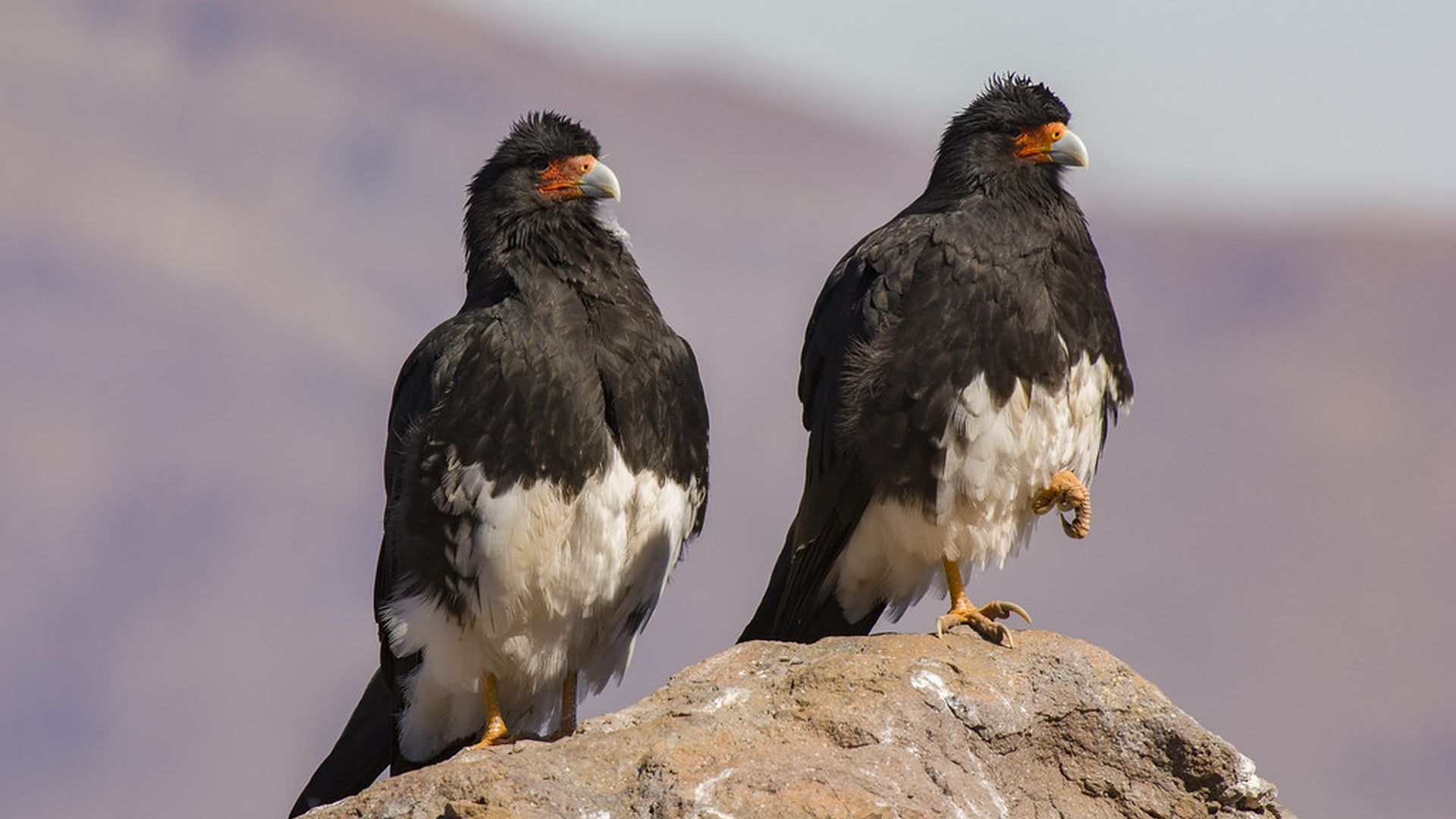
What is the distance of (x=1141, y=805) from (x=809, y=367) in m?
2.48

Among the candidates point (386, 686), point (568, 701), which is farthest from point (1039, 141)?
point (386, 686)

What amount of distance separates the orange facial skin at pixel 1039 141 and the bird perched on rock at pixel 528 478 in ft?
5.63

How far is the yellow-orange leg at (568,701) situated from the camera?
7551mm

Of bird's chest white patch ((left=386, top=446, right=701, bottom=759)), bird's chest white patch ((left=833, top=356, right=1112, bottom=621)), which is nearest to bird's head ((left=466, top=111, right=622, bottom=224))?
bird's chest white patch ((left=386, top=446, right=701, bottom=759))

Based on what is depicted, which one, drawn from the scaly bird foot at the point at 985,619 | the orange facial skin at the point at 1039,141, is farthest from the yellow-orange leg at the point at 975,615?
the orange facial skin at the point at 1039,141

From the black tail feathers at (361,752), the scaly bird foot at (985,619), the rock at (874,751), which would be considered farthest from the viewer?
the black tail feathers at (361,752)

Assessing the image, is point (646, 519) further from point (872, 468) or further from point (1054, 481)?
point (1054, 481)

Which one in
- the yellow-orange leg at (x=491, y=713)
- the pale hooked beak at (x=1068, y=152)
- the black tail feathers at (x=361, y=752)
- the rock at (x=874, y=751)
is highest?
the pale hooked beak at (x=1068, y=152)

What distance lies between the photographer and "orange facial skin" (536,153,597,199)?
7.61 m

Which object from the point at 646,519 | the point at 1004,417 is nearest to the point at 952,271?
the point at 1004,417

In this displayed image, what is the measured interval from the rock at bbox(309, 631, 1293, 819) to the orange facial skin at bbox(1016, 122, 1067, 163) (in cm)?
225

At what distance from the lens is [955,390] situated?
6980 millimetres

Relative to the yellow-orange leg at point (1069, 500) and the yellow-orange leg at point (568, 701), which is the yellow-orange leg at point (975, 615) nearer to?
the yellow-orange leg at point (1069, 500)

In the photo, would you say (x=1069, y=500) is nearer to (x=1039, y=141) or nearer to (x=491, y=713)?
(x=1039, y=141)
